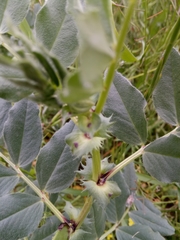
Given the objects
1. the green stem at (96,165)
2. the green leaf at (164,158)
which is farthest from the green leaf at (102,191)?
the green leaf at (164,158)

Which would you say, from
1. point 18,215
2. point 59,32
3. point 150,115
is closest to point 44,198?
point 18,215

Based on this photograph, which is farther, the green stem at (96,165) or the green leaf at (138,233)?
the green leaf at (138,233)

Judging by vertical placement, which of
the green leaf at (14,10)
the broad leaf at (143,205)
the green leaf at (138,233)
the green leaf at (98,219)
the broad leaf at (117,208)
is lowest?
the broad leaf at (143,205)

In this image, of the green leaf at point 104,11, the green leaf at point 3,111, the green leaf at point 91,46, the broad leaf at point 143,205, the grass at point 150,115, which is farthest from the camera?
the grass at point 150,115

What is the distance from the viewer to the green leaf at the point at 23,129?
80 cm

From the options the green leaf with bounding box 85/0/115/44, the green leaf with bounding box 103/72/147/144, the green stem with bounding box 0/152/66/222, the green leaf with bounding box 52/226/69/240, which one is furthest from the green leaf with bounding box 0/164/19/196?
the green leaf with bounding box 85/0/115/44

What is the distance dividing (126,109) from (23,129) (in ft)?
0.83

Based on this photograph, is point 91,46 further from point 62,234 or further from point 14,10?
point 62,234

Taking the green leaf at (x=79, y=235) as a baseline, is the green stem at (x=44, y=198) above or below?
above

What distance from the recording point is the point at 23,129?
32.1 inches

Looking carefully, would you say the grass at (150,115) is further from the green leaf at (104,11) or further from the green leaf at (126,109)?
the green leaf at (104,11)

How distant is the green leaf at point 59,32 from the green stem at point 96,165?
0.58ft

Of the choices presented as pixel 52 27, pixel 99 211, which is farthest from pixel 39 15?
pixel 99 211

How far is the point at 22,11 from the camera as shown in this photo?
2.27 ft
